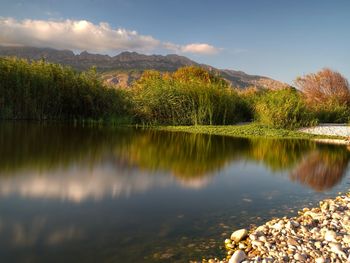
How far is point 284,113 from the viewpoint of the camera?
57.7ft

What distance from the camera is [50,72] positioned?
1900cm

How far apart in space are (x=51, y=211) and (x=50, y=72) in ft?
51.8

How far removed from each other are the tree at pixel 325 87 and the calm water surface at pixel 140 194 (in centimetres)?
1381

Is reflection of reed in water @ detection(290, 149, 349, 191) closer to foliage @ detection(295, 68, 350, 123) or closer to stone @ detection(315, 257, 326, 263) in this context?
stone @ detection(315, 257, 326, 263)

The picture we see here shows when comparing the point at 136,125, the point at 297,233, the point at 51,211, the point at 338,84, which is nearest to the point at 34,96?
the point at 136,125

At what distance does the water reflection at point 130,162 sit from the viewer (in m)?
5.93

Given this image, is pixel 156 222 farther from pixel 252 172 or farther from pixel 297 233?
pixel 252 172

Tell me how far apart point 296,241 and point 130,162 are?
5.13 m

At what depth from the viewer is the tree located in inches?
929

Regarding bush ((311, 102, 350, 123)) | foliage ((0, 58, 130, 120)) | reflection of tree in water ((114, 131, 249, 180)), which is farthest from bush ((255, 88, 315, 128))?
foliage ((0, 58, 130, 120))

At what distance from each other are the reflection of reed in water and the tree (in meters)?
13.5

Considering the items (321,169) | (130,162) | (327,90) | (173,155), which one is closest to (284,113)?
(327,90)

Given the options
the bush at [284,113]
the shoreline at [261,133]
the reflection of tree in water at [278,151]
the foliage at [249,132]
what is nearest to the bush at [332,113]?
the bush at [284,113]

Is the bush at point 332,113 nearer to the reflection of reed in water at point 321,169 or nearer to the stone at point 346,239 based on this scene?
the reflection of reed in water at point 321,169
